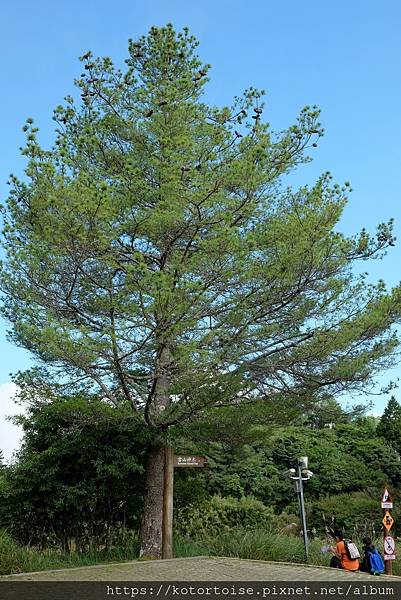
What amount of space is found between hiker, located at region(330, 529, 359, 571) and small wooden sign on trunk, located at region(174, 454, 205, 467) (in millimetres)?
2623

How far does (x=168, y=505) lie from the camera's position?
11.0 meters

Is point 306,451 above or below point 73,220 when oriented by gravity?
below

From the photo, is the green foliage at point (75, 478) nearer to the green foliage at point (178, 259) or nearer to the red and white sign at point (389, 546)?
the green foliage at point (178, 259)

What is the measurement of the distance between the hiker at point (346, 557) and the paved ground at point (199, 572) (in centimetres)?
34

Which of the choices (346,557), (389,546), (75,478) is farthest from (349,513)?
(75,478)

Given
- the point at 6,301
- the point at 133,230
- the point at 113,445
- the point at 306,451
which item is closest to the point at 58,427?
the point at 113,445

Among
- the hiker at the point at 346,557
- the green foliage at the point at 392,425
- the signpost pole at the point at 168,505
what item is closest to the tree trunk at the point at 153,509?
the signpost pole at the point at 168,505

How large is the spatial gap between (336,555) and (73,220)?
22.7 ft

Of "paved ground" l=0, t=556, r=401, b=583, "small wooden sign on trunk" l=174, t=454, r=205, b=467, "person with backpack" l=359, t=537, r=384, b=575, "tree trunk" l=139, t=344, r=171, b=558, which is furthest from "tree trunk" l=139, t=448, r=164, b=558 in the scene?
"person with backpack" l=359, t=537, r=384, b=575

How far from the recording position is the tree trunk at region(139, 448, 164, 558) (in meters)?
10.9

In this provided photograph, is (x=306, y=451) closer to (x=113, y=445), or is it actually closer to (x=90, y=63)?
(x=113, y=445)

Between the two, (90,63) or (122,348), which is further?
(90,63)

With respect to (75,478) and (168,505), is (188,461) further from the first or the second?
(75,478)

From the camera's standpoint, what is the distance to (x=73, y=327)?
31.5 ft
